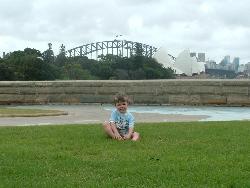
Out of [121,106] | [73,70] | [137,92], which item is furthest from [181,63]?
[121,106]

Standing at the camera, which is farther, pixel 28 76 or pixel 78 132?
pixel 28 76

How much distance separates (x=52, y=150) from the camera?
7.28m

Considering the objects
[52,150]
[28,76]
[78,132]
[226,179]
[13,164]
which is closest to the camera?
[226,179]

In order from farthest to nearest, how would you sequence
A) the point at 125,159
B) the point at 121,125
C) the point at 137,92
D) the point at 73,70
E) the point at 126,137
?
the point at 73,70 → the point at 137,92 → the point at 121,125 → the point at 126,137 → the point at 125,159

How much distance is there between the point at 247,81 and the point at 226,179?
13733 mm

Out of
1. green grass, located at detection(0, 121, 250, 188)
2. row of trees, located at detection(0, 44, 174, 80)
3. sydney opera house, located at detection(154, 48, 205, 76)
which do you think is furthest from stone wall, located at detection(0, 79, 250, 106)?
sydney opera house, located at detection(154, 48, 205, 76)

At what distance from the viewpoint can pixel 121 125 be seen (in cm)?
896

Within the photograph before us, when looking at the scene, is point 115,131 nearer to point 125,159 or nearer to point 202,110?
point 125,159

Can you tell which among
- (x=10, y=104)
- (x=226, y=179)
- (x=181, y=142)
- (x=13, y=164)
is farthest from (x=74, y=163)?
(x=10, y=104)

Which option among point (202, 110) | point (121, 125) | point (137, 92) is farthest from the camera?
point (137, 92)

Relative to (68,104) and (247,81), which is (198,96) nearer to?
(247,81)

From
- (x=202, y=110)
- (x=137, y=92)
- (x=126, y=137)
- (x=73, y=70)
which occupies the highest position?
(x=73, y=70)

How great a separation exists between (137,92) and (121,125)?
11.1m

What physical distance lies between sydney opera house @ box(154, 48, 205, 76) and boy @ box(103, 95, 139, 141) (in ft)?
258
